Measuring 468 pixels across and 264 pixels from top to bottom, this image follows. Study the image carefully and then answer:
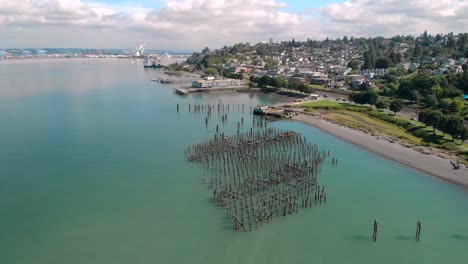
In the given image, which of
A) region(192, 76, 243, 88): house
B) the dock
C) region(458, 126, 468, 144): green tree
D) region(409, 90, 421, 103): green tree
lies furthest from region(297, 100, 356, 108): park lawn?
region(192, 76, 243, 88): house

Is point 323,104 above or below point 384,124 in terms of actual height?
above

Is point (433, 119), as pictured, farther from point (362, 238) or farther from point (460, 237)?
point (362, 238)

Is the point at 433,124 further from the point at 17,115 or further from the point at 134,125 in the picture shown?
the point at 17,115

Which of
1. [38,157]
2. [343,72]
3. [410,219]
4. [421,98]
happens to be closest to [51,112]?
[38,157]

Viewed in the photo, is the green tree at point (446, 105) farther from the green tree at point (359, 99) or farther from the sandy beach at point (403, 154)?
the sandy beach at point (403, 154)

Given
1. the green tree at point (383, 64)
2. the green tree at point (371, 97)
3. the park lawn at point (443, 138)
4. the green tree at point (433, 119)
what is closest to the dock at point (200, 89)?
the green tree at point (383, 64)

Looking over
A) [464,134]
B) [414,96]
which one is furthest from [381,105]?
[464,134]
